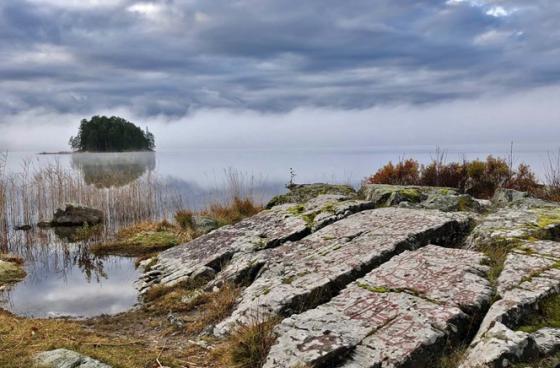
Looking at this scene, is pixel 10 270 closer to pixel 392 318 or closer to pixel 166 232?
pixel 166 232

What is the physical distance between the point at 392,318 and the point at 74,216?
1454 centimetres

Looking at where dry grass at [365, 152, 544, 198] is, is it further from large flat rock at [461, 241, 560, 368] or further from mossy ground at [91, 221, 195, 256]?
large flat rock at [461, 241, 560, 368]

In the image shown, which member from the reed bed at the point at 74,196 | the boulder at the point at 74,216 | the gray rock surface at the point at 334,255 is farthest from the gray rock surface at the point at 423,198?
the boulder at the point at 74,216

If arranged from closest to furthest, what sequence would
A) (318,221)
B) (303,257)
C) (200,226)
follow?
(303,257)
(318,221)
(200,226)

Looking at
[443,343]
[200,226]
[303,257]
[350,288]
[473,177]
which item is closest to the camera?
[443,343]

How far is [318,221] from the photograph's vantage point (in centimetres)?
849

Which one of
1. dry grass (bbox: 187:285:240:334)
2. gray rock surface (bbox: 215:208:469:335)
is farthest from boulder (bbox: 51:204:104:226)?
gray rock surface (bbox: 215:208:469:335)

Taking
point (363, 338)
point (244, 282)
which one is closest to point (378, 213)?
point (244, 282)

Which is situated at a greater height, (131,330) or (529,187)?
(529,187)

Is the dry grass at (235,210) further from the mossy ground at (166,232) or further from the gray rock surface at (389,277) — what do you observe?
the gray rock surface at (389,277)

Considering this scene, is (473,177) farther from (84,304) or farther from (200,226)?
(84,304)

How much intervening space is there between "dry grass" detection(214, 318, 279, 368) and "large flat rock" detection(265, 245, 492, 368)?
0.13 m

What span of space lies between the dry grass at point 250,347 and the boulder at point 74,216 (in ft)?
43.4

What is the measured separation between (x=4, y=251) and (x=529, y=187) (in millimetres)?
14504
